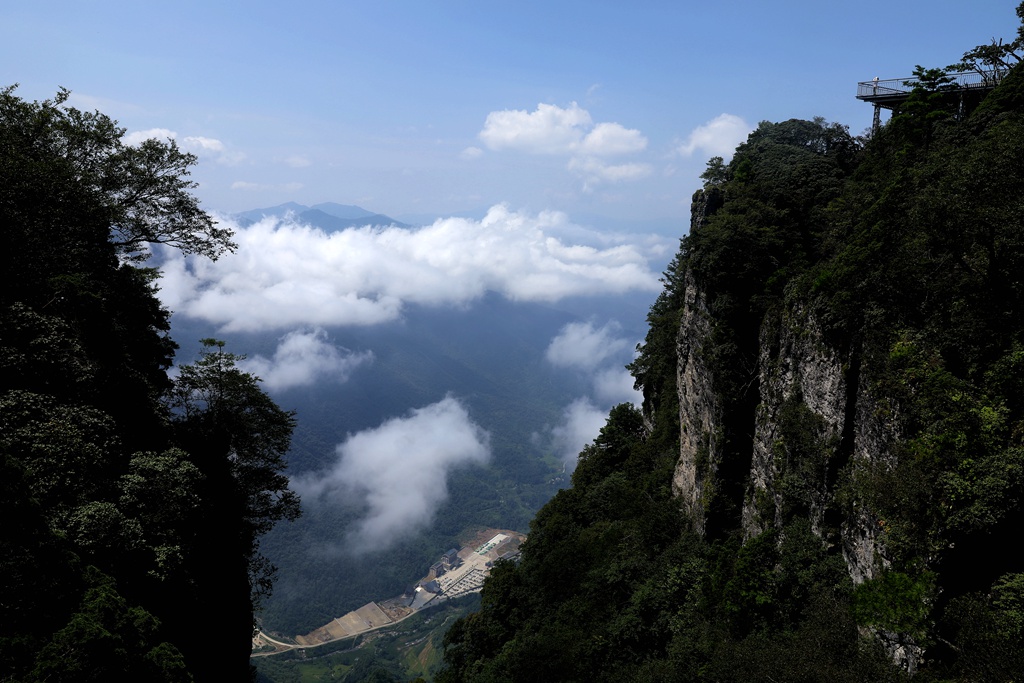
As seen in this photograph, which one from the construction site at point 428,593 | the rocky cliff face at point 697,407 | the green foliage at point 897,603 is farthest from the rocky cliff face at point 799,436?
the construction site at point 428,593

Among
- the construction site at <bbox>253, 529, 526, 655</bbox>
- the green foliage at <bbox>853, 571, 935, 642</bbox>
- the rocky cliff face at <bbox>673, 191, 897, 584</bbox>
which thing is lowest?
the construction site at <bbox>253, 529, 526, 655</bbox>

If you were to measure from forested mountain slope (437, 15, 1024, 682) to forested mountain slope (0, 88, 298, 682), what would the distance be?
45.3ft

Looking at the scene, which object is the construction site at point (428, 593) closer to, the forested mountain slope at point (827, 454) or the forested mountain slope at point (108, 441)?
the forested mountain slope at point (827, 454)

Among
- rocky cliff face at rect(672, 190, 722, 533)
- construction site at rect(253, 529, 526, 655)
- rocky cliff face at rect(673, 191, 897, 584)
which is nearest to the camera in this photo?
rocky cliff face at rect(673, 191, 897, 584)

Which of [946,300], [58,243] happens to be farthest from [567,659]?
[58,243]

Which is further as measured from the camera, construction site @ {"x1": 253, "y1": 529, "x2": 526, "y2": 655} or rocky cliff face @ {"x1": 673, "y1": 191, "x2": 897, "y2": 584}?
construction site @ {"x1": 253, "y1": 529, "x2": 526, "y2": 655}

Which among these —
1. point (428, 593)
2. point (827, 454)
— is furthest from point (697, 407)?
point (428, 593)

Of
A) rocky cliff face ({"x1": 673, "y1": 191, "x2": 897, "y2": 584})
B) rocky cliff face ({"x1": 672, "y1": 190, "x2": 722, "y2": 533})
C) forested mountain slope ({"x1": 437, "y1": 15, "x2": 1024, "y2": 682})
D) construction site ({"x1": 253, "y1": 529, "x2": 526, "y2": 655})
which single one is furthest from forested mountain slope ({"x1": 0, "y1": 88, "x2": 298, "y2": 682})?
construction site ({"x1": 253, "y1": 529, "x2": 526, "y2": 655})

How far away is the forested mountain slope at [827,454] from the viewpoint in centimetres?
1191

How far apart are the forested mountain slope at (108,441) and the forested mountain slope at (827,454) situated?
45.3 ft

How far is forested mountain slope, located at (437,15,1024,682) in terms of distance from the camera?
39.1 ft

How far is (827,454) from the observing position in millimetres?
17594

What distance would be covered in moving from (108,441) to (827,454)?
21478 millimetres

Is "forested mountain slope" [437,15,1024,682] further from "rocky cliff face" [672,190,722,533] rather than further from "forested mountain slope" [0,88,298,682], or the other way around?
"forested mountain slope" [0,88,298,682]
